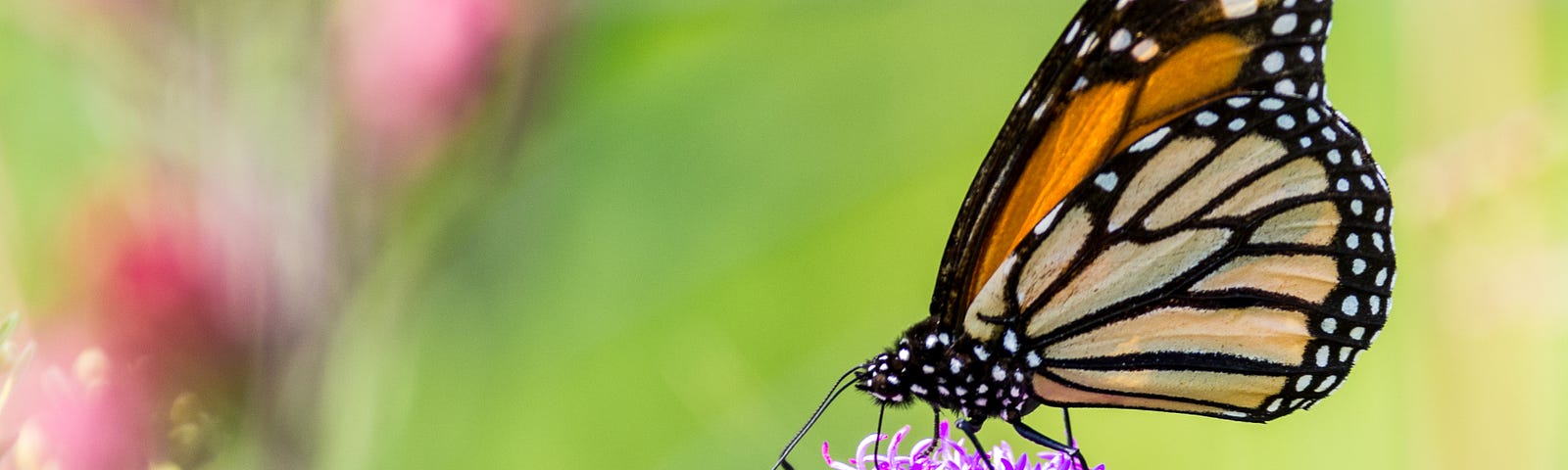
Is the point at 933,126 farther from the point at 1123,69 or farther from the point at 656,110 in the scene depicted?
the point at 1123,69

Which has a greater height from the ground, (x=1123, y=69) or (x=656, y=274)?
(x=1123, y=69)

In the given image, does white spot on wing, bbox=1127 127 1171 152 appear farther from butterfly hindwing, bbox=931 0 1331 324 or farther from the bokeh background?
the bokeh background

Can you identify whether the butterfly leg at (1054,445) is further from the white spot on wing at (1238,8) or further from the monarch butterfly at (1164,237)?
the white spot on wing at (1238,8)

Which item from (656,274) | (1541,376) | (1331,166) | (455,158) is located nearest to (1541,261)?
(1541,376)

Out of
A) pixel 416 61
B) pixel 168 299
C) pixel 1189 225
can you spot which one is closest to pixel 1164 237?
pixel 1189 225

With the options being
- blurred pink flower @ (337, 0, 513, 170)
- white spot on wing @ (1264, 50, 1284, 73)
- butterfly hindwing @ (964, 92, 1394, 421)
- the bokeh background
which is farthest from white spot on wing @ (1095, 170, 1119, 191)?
blurred pink flower @ (337, 0, 513, 170)

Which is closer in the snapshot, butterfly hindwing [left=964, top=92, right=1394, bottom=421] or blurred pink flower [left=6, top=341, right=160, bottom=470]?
blurred pink flower [left=6, top=341, right=160, bottom=470]

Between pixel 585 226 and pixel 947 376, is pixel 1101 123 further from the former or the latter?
pixel 585 226

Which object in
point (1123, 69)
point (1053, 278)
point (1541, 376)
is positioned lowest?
point (1541, 376)
